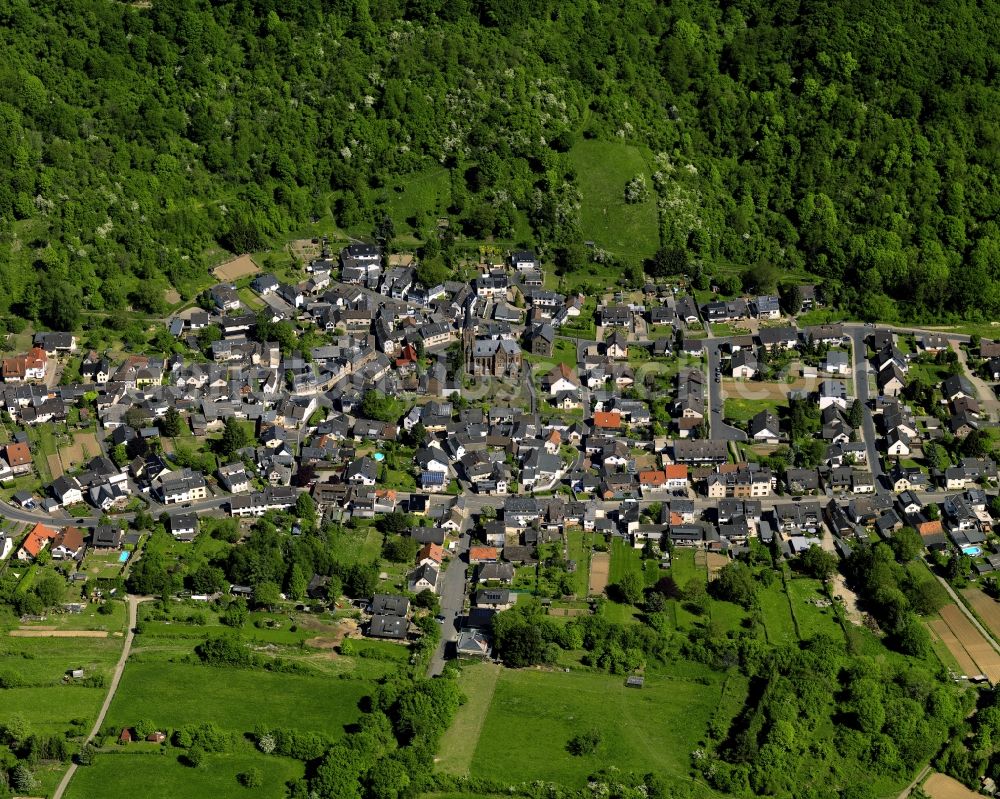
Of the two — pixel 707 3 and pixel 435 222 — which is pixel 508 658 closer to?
pixel 435 222

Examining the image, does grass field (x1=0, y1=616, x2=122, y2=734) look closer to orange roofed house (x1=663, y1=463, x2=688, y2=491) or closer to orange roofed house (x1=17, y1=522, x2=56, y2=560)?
orange roofed house (x1=17, y1=522, x2=56, y2=560)

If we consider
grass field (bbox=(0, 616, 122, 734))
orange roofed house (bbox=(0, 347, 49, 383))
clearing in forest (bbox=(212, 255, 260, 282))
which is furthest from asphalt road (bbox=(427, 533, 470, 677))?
clearing in forest (bbox=(212, 255, 260, 282))

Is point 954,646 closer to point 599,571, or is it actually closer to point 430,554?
point 599,571

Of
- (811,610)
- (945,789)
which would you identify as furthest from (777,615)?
(945,789)

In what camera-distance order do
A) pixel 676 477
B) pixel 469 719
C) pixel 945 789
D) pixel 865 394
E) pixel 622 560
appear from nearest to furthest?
pixel 945 789 < pixel 469 719 < pixel 622 560 < pixel 676 477 < pixel 865 394

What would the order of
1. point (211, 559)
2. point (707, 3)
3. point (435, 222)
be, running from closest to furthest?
point (211, 559)
point (435, 222)
point (707, 3)

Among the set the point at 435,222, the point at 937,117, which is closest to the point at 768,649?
the point at 435,222
